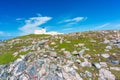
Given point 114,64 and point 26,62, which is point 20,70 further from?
point 114,64

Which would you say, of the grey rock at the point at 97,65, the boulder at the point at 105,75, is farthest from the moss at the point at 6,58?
the boulder at the point at 105,75

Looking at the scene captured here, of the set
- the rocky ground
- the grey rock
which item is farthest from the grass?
the grey rock

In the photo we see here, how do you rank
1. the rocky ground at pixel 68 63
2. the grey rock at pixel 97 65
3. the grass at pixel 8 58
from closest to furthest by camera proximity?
the rocky ground at pixel 68 63 < the grey rock at pixel 97 65 < the grass at pixel 8 58

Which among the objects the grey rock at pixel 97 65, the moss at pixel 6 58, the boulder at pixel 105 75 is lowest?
the boulder at pixel 105 75

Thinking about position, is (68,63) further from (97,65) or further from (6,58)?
(6,58)

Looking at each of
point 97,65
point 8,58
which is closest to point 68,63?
point 97,65

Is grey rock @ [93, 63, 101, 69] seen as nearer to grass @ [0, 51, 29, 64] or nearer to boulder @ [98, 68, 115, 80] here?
boulder @ [98, 68, 115, 80]

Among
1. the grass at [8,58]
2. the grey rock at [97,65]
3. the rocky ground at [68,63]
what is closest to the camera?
the rocky ground at [68,63]

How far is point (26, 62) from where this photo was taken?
2127cm

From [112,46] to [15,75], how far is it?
14.0m

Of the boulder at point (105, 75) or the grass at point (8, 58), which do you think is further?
the grass at point (8, 58)

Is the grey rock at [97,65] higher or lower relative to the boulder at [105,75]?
higher

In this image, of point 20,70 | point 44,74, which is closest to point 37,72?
point 44,74

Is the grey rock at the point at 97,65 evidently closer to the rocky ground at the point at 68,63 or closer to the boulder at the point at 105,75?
the rocky ground at the point at 68,63
